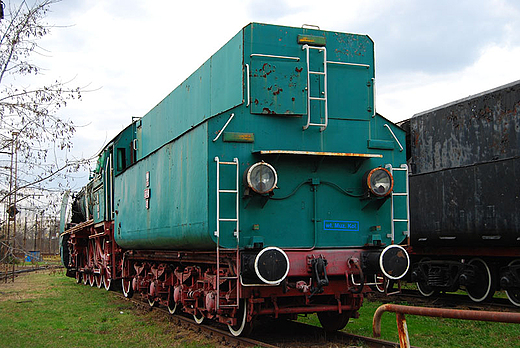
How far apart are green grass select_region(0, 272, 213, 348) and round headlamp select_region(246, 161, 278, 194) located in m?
2.49

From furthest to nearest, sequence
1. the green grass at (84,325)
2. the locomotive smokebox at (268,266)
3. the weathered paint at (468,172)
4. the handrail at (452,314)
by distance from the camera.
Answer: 1. the weathered paint at (468,172)
2. the green grass at (84,325)
3. the locomotive smokebox at (268,266)
4. the handrail at (452,314)

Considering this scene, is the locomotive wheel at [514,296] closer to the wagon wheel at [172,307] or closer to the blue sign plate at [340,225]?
the blue sign plate at [340,225]

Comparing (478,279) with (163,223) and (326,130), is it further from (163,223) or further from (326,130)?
(163,223)

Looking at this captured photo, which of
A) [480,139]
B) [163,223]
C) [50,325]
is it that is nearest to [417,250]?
[480,139]

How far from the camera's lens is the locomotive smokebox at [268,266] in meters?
6.90

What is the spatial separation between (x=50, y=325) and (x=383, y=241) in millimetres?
6507

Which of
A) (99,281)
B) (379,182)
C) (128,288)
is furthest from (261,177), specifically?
(99,281)

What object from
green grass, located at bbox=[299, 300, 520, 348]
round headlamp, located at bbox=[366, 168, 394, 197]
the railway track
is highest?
round headlamp, located at bbox=[366, 168, 394, 197]

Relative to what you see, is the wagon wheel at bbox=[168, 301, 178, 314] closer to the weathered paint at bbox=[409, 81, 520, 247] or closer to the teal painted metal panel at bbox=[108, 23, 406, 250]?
the teal painted metal panel at bbox=[108, 23, 406, 250]

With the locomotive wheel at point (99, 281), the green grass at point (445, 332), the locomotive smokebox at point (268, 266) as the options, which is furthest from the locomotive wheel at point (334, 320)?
the locomotive wheel at point (99, 281)

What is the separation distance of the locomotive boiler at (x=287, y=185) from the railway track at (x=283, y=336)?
25 centimetres

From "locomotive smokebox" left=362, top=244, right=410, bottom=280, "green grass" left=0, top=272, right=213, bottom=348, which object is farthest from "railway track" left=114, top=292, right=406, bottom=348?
"locomotive smokebox" left=362, top=244, right=410, bottom=280

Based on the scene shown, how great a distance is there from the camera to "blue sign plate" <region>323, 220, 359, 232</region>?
7895 mm

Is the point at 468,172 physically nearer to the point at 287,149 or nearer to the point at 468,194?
the point at 468,194
